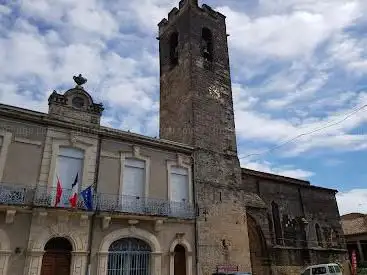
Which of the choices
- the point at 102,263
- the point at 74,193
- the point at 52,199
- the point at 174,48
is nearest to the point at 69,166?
the point at 74,193

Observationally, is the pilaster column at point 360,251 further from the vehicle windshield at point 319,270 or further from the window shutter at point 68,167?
the window shutter at point 68,167

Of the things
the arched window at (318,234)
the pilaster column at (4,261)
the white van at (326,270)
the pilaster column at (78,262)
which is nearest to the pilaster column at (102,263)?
the pilaster column at (78,262)

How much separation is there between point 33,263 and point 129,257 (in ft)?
11.6

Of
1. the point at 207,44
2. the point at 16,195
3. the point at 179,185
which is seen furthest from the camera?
the point at 207,44

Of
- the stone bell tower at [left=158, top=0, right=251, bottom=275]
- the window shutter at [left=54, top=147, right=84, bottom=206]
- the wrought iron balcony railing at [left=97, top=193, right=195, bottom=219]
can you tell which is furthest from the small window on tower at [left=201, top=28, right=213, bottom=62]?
the window shutter at [left=54, top=147, right=84, bottom=206]

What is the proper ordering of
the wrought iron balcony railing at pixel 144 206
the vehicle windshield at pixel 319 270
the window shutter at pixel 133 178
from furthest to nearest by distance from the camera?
the vehicle windshield at pixel 319 270, the window shutter at pixel 133 178, the wrought iron balcony railing at pixel 144 206

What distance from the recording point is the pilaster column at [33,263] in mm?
11234

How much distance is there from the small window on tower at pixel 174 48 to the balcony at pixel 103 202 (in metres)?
9.23

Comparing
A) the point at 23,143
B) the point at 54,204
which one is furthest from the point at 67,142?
the point at 54,204

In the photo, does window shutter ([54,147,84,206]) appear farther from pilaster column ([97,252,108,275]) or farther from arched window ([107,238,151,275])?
arched window ([107,238,151,275])

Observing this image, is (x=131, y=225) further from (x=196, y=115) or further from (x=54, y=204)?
(x=196, y=115)

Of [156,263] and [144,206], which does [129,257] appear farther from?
[144,206]

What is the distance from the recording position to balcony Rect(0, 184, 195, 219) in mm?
11602

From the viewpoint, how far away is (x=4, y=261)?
1095 cm
